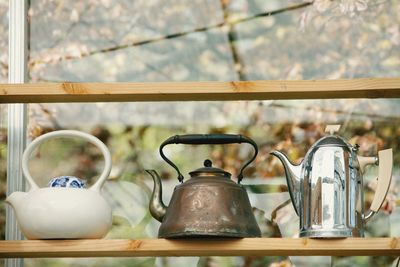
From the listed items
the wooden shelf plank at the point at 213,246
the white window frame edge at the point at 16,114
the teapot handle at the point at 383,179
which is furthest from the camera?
the white window frame edge at the point at 16,114

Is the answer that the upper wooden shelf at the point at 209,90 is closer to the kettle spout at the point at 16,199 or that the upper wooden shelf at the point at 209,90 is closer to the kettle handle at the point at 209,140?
the kettle handle at the point at 209,140

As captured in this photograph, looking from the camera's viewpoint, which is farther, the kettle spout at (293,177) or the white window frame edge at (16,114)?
the white window frame edge at (16,114)

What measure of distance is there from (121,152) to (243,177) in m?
0.34

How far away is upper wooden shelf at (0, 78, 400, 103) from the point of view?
8.99ft

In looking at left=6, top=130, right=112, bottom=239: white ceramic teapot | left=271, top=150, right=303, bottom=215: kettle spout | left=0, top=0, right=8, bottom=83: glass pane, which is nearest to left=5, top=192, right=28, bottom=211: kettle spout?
left=6, top=130, right=112, bottom=239: white ceramic teapot

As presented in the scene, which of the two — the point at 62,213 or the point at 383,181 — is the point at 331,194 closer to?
the point at 383,181

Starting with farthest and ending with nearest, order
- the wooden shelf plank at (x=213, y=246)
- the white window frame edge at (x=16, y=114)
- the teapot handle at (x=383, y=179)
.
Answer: the white window frame edge at (x=16, y=114) → the teapot handle at (x=383, y=179) → the wooden shelf plank at (x=213, y=246)

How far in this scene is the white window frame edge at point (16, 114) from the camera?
306 centimetres

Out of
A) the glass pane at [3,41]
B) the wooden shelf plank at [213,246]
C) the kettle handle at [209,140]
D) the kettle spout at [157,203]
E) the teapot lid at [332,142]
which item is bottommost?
the wooden shelf plank at [213,246]

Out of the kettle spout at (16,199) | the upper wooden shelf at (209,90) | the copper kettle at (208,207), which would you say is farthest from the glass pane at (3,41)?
the copper kettle at (208,207)

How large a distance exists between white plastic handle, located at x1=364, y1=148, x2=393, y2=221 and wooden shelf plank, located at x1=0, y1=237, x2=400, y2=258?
0.12 metres

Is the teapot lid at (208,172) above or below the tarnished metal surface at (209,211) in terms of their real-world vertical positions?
above

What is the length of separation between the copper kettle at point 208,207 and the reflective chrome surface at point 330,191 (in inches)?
5.5

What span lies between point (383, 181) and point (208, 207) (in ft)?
1.42
